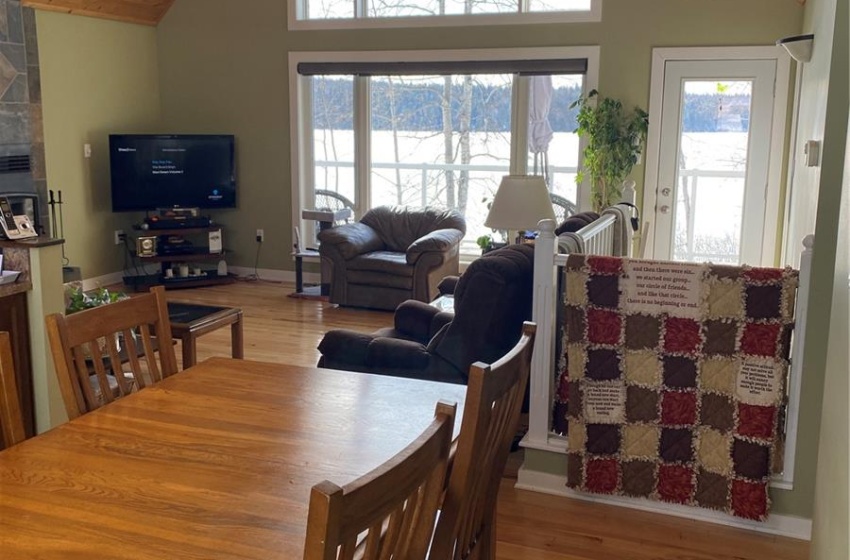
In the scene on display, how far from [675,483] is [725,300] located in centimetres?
75

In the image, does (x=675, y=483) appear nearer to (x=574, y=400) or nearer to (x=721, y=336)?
(x=574, y=400)

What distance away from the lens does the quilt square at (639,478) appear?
3.21m

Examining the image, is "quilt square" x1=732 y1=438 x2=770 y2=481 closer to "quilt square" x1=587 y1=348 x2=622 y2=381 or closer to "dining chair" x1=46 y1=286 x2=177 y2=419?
"quilt square" x1=587 y1=348 x2=622 y2=381

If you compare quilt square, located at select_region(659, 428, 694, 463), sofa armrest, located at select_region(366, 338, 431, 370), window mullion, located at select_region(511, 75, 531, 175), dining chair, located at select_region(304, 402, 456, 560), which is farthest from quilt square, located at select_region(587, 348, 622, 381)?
window mullion, located at select_region(511, 75, 531, 175)

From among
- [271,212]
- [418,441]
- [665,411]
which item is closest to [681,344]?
[665,411]

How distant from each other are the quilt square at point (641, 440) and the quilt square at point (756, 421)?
0.30 meters

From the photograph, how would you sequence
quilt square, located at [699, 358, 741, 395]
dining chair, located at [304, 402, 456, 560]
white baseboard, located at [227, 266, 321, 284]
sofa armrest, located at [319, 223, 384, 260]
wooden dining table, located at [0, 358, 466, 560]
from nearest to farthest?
1. dining chair, located at [304, 402, 456, 560]
2. wooden dining table, located at [0, 358, 466, 560]
3. quilt square, located at [699, 358, 741, 395]
4. sofa armrest, located at [319, 223, 384, 260]
5. white baseboard, located at [227, 266, 321, 284]

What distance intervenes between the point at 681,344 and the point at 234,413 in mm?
1718

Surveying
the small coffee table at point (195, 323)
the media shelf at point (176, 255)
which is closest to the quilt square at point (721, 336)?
the small coffee table at point (195, 323)

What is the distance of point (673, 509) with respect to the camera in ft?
10.5

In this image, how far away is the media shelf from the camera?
7.59 meters

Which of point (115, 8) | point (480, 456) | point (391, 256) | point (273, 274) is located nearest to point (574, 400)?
point (480, 456)

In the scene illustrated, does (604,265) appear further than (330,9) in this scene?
No

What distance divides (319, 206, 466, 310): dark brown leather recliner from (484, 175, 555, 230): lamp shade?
1944 millimetres
